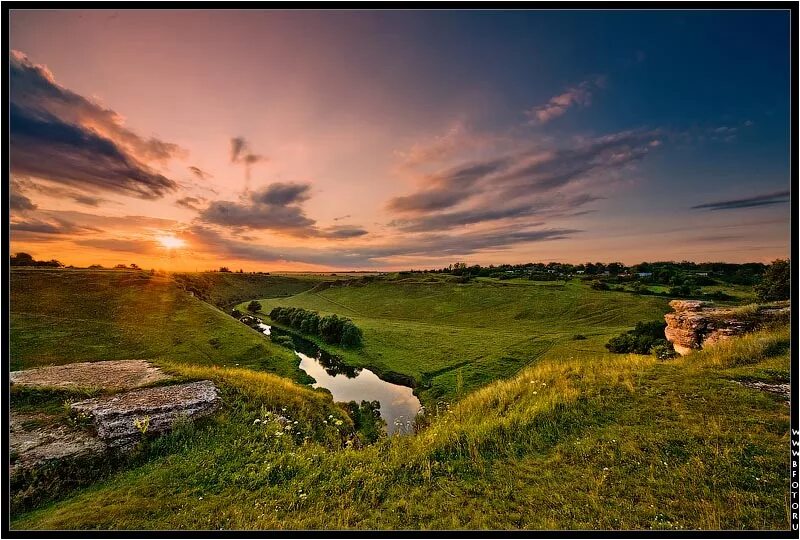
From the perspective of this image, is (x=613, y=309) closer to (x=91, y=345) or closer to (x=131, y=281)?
(x=91, y=345)

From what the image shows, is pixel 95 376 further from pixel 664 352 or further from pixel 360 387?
pixel 664 352

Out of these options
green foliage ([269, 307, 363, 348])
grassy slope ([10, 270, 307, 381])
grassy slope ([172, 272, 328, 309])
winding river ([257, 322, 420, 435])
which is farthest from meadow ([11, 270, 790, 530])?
grassy slope ([172, 272, 328, 309])

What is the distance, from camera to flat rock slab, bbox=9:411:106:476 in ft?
21.0

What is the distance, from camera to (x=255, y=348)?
35031mm

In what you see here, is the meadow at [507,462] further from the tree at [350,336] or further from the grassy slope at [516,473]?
the tree at [350,336]

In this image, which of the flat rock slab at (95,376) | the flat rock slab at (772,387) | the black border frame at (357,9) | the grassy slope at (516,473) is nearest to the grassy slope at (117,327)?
the flat rock slab at (95,376)

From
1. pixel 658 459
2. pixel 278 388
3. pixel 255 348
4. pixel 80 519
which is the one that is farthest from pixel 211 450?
pixel 255 348

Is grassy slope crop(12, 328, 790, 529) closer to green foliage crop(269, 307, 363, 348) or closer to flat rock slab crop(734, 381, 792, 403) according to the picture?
flat rock slab crop(734, 381, 792, 403)

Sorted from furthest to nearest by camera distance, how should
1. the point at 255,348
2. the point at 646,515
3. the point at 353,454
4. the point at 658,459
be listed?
the point at 255,348, the point at 353,454, the point at 658,459, the point at 646,515

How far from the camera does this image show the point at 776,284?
79.2 feet

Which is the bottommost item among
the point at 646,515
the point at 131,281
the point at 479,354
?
the point at 479,354

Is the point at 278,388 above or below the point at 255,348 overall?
above

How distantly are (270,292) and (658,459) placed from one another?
135215 mm

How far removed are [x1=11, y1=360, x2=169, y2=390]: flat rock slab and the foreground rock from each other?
74.7ft
